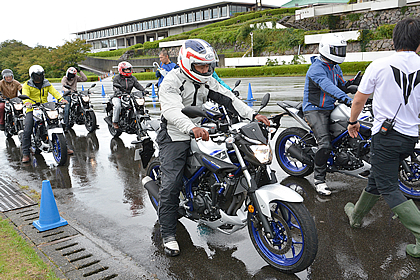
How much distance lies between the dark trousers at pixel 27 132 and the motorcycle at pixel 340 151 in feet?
18.5

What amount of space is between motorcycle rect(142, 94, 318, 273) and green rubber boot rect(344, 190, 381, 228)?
1.01 m

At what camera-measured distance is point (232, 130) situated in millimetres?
3492

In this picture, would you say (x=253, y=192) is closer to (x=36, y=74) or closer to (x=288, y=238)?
(x=288, y=238)

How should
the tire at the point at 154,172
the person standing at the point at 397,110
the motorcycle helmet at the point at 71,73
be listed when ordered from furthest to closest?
the motorcycle helmet at the point at 71,73 → the tire at the point at 154,172 → the person standing at the point at 397,110

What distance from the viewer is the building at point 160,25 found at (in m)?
91.1

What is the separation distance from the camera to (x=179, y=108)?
3867 millimetres

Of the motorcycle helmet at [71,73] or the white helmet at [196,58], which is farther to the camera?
the motorcycle helmet at [71,73]

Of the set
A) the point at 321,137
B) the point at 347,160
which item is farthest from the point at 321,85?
the point at 347,160

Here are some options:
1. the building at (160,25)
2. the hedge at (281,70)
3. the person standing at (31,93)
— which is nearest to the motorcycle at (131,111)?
the person standing at (31,93)

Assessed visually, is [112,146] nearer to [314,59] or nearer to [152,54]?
[314,59]

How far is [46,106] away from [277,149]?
5.27m

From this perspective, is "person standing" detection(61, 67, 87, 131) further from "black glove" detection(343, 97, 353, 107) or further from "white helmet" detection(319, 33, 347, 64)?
"black glove" detection(343, 97, 353, 107)

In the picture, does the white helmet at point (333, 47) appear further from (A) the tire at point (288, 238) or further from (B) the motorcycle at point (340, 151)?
(A) the tire at point (288, 238)

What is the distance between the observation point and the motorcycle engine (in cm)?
539
